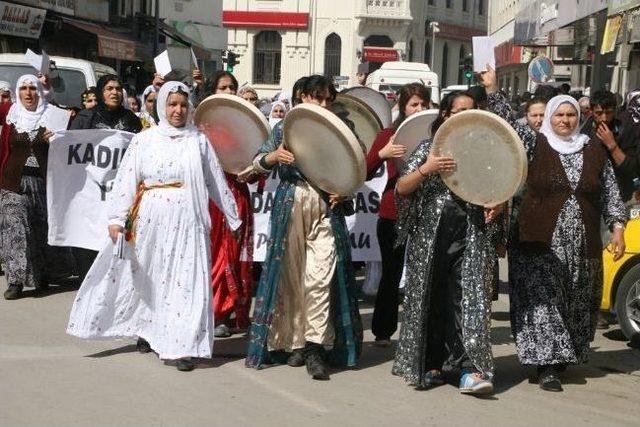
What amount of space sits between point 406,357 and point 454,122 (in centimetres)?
139

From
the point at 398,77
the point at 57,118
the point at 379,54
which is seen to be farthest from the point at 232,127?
the point at 379,54

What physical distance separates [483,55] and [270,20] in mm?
72589

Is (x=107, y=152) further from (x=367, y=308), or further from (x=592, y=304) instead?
(x=592, y=304)

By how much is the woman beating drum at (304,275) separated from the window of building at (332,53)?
72.8 meters

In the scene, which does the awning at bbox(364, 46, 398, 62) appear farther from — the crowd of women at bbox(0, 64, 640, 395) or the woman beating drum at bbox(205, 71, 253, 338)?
the crowd of women at bbox(0, 64, 640, 395)

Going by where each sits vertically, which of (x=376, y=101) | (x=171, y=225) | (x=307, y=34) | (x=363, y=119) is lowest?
(x=171, y=225)

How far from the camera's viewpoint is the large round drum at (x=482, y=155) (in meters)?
6.46

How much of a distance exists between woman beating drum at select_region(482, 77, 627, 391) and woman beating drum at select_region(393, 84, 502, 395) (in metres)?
0.31

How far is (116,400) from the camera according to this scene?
20.9 ft

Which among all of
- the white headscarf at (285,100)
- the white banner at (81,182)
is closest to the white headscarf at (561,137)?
the white banner at (81,182)

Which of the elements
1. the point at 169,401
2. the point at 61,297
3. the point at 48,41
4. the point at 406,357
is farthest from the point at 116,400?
the point at 48,41

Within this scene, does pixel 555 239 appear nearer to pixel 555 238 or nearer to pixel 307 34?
pixel 555 238

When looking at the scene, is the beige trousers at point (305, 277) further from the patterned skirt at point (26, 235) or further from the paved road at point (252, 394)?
the patterned skirt at point (26, 235)

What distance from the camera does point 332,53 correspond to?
80125 mm
